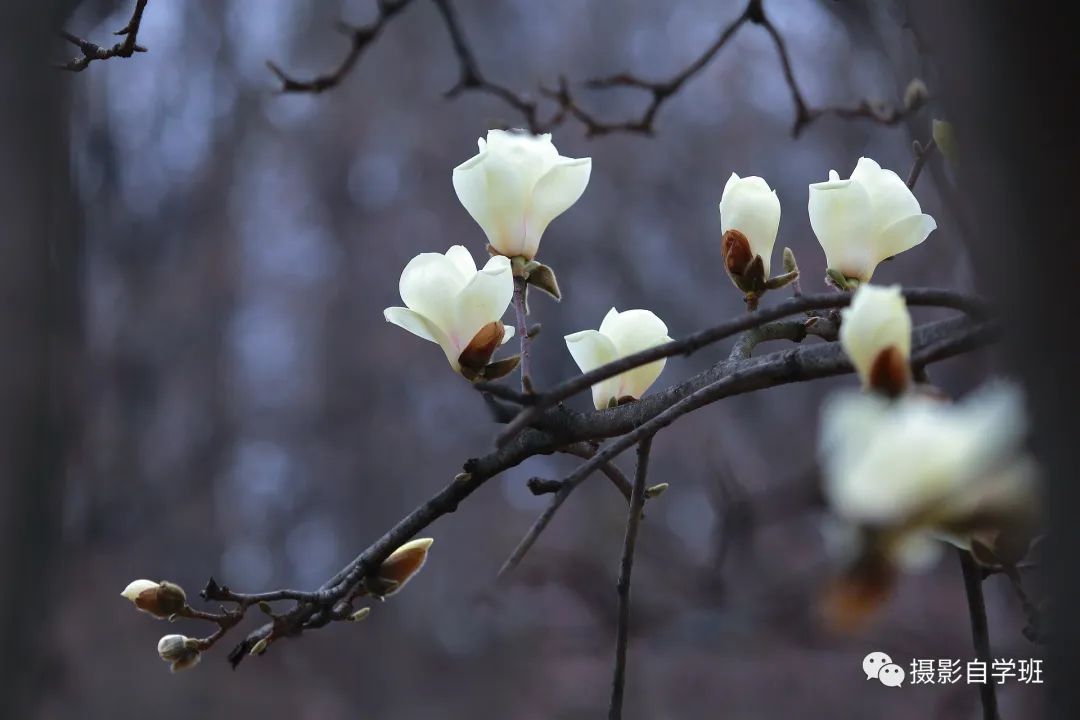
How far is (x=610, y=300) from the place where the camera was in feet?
13.7

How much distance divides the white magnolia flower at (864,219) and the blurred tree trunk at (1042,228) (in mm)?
291

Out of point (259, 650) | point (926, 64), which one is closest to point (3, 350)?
point (259, 650)

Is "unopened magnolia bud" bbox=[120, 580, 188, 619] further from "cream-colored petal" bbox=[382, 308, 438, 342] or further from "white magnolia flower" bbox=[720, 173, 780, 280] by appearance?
"white magnolia flower" bbox=[720, 173, 780, 280]

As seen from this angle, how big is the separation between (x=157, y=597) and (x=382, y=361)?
13.3ft

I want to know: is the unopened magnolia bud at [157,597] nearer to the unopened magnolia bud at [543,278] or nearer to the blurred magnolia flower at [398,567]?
the blurred magnolia flower at [398,567]

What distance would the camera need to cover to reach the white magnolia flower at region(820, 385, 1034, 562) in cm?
24

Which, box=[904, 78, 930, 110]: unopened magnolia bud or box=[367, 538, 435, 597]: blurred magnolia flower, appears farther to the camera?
box=[904, 78, 930, 110]: unopened magnolia bud

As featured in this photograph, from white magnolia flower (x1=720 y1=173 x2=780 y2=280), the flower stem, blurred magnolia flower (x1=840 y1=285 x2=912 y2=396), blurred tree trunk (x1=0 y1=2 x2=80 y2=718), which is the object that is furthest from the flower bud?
blurred tree trunk (x1=0 y1=2 x2=80 y2=718)

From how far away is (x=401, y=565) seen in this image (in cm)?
48

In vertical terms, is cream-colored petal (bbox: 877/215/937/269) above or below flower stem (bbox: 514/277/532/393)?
above

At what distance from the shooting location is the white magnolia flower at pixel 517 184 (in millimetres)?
508

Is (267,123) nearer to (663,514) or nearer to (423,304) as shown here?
(663,514)

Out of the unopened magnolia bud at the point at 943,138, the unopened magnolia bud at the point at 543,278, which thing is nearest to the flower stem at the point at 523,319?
the unopened magnolia bud at the point at 543,278

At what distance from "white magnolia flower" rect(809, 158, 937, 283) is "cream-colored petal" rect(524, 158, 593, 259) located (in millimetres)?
116
